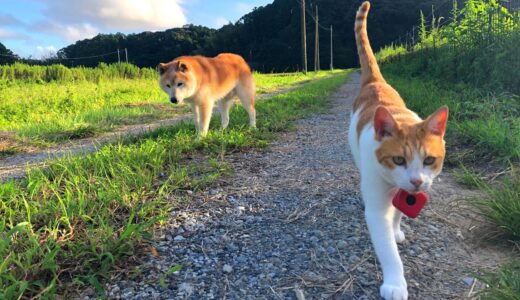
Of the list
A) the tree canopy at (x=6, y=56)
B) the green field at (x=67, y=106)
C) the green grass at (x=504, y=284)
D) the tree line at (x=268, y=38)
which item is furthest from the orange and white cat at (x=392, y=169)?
the tree line at (x=268, y=38)

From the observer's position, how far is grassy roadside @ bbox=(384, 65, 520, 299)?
5.35 ft

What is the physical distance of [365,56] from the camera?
3.08 metres

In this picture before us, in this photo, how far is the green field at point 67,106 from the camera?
212 inches

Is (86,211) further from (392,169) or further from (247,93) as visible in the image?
(247,93)

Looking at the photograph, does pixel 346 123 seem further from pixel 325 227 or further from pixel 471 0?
pixel 471 0

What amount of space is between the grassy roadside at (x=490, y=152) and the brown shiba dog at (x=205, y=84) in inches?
99.3

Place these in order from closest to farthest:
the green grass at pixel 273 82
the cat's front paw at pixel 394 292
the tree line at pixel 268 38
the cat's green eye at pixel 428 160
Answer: the cat's front paw at pixel 394 292 → the cat's green eye at pixel 428 160 → the green grass at pixel 273 82 → the tree line at pixel 268 38

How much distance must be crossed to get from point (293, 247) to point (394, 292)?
0.62 metres

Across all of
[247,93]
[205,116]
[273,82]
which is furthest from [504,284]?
[273,82]

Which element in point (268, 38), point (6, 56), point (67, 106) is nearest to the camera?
point (67, 106)

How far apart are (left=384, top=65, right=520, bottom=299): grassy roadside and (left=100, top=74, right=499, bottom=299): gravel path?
169 millimetres

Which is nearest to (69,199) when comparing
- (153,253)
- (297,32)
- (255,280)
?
(153,253)

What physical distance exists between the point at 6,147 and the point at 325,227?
416 centimetres

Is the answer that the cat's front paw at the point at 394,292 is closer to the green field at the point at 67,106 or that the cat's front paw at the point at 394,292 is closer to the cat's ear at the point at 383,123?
the cat's ear at the point at 383,123
